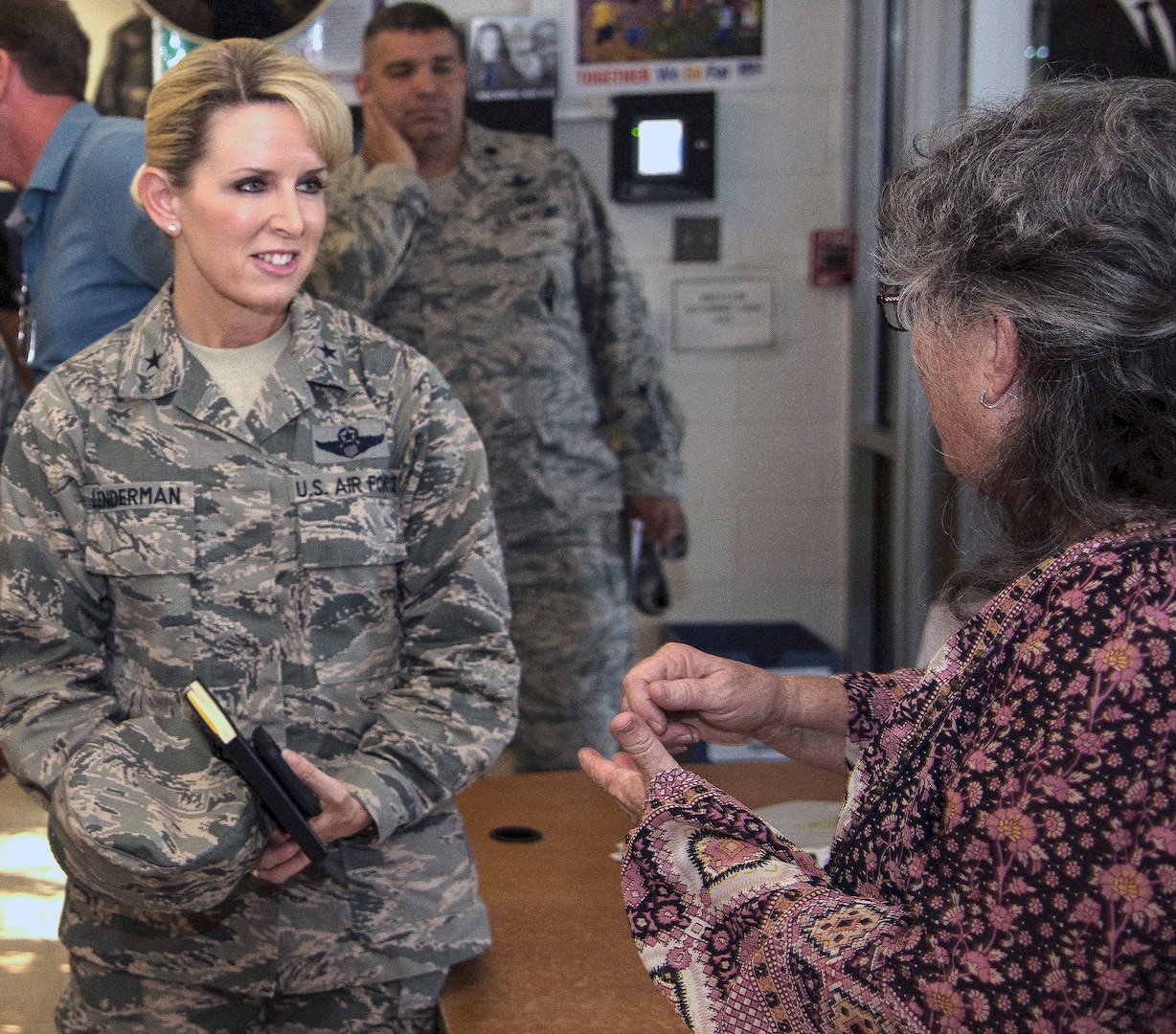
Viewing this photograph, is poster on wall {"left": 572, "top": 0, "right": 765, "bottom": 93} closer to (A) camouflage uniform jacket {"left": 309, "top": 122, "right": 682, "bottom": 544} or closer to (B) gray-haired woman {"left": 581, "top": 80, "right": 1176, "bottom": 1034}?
(A) camouflage uniform jacket {"left": 309, "top": 122, "right": 682, "bottom": 544}

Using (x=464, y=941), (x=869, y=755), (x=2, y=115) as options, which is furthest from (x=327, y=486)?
(x=2, y=115)

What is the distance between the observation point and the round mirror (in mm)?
3336

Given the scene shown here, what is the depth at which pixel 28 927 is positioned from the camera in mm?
1750

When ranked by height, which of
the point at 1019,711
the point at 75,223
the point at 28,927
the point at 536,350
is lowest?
the point at 28,927

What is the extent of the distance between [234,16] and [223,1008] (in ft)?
9.03

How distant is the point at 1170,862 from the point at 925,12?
2.61 m

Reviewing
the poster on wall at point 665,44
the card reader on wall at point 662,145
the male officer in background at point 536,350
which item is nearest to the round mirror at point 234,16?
the male officer in background at point 536,350

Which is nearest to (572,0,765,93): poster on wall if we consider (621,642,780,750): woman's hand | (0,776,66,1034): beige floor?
(0,776,66,1034): beige floor

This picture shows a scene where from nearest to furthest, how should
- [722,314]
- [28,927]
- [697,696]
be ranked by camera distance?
[697,696], [28,927], [722,314]

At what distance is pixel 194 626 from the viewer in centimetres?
139

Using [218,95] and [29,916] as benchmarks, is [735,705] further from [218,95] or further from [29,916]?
[29,916]

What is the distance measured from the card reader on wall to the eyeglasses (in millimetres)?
2564

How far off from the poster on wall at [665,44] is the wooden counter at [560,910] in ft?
7.13

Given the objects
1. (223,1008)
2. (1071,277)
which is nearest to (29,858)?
(223,1008)
